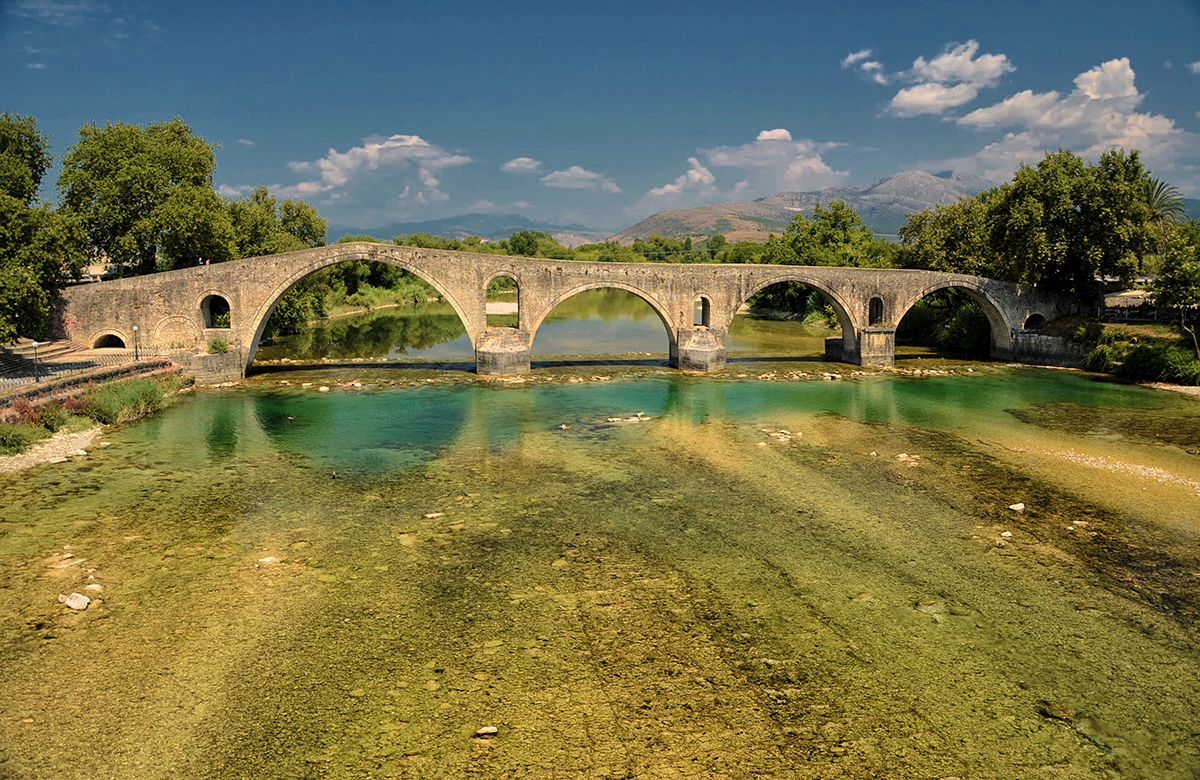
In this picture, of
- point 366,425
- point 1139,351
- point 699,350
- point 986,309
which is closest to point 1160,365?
point 1139,351

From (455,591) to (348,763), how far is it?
3935 millimetres

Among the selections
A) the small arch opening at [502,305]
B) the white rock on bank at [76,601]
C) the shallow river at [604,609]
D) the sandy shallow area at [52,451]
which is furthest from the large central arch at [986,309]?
the white rock on bank at [76,601]

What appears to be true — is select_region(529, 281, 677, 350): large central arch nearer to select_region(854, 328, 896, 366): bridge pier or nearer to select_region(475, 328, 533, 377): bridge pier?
select_region(475, 328, 533, 377): bridge pier

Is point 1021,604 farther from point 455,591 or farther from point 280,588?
point 280,588

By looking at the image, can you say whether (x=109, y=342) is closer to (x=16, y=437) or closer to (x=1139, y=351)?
(x=16, y=437)

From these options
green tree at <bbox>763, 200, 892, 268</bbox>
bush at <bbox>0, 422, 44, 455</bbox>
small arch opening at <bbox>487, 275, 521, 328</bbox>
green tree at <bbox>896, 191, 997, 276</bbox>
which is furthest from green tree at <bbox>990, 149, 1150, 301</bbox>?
bush at <bbox>0, 422, 44, 455</bbox>

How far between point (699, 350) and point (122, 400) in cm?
2318

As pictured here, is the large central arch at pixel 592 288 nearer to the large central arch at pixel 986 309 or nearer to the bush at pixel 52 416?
the large central arch at pixel 986 309

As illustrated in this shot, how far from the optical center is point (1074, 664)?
959 centimetres

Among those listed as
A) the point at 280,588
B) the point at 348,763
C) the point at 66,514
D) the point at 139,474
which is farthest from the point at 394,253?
the point at 348,763

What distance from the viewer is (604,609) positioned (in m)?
10.9

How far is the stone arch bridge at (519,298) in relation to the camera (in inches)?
1223

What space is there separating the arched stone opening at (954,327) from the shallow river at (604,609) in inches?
730

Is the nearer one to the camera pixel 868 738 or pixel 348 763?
pixel 348 763
